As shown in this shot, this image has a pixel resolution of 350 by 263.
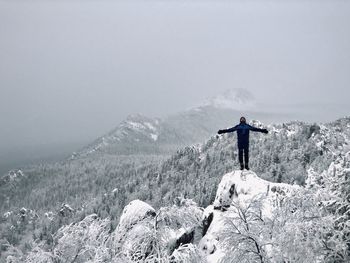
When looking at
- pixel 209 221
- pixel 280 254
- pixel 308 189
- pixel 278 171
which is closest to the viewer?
pixel 280 254

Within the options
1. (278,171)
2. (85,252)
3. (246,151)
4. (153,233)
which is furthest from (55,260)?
(278,171)

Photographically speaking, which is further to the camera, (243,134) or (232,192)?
(232,192)

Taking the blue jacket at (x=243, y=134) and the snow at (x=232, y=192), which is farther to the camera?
the snow at (x=232, y=192)

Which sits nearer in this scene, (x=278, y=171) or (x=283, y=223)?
(x=283, y=223)

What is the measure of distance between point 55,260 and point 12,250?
1286mm

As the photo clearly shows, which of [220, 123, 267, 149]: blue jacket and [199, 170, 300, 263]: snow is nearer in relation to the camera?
[220, 123, 267, 149]: blue jacket

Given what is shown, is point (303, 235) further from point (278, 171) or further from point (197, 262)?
point (278, 171)

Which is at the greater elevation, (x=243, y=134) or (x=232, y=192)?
(x=243, y=134)

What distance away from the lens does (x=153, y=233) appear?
35.1ft

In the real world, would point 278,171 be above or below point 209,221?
below

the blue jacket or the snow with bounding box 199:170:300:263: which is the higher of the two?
the blue jacket

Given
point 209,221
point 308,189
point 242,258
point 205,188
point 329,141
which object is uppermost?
point 308,189

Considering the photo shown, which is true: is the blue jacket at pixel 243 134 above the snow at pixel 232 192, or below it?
above

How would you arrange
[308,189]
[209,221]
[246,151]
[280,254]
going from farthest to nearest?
[209,221], [246,151], [308,189], [280,254]
